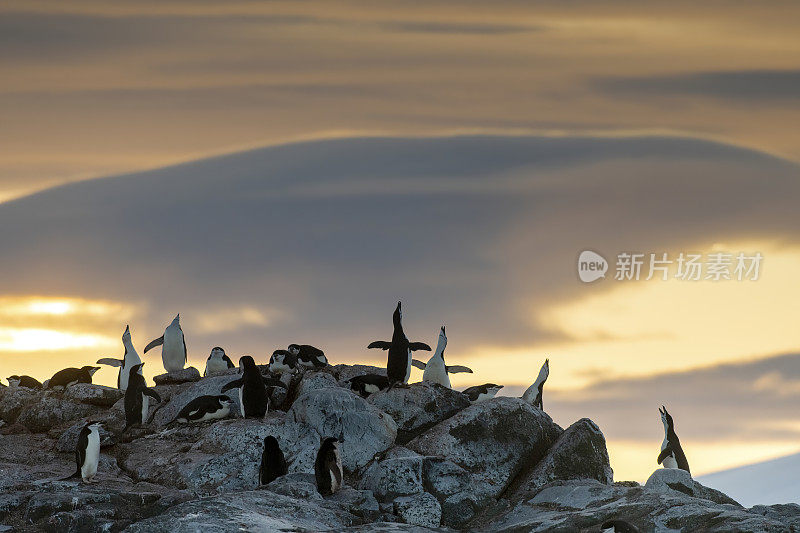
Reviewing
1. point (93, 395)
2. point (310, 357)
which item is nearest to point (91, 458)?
point (93, 395)

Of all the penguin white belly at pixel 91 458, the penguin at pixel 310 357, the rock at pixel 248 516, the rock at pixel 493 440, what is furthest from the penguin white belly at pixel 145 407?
the rock at pixel 248 516

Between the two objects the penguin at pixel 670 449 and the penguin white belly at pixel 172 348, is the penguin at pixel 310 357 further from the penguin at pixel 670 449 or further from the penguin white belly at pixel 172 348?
the penguin at pixel 670 449

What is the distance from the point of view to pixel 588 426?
26094mm

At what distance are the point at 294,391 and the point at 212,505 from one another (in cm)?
1012

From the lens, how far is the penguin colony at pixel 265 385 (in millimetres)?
22906

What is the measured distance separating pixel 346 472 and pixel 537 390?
36.9 feet

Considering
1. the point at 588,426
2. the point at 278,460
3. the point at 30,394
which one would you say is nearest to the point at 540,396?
the point at 588,426

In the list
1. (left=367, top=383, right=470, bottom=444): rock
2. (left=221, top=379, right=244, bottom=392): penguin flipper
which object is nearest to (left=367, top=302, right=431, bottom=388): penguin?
(left=367, top=383, right=470, bottom=444): rock

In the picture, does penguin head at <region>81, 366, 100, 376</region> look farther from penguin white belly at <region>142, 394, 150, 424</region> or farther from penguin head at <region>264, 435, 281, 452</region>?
penguin head at <region>264, 435, 281, 452</region>

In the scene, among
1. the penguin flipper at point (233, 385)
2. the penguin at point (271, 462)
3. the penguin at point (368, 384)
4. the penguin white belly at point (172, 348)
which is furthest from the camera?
the penguin white belly at point (172, 348)

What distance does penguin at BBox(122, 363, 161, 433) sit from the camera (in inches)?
1074

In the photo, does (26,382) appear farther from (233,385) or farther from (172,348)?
(233,385)

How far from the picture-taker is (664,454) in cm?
3192

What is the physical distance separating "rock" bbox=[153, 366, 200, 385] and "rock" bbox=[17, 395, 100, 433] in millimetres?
2247
